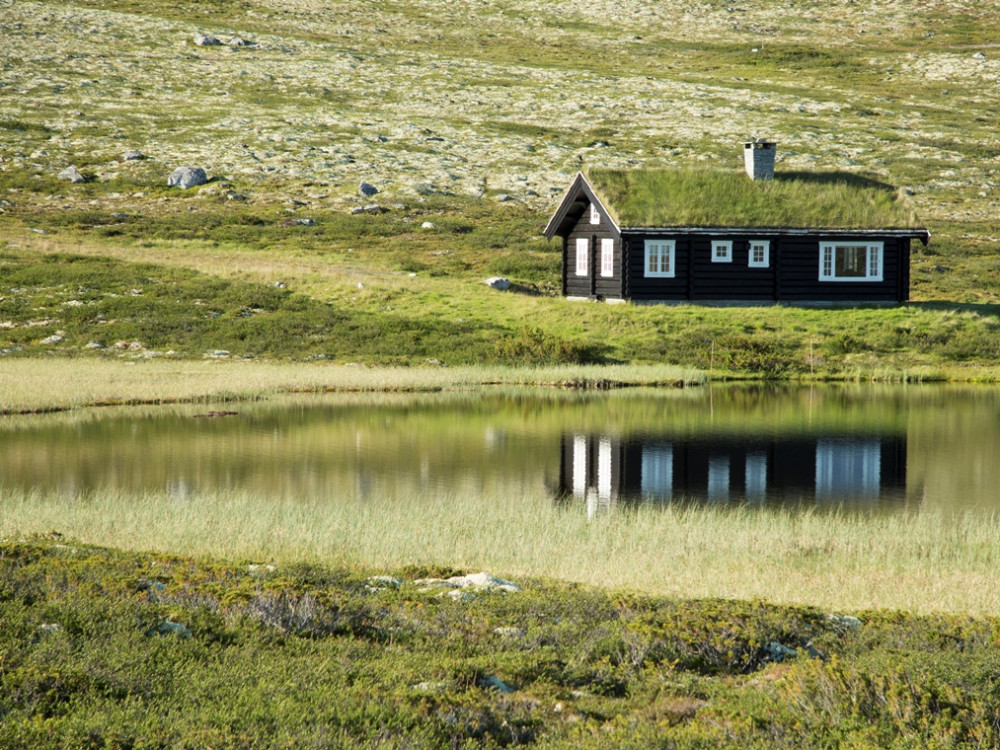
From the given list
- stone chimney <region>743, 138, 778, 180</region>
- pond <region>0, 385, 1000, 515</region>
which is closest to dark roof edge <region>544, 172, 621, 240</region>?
stone chimney <region>743, 138, 778, 180</region>

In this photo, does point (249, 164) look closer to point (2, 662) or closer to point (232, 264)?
point (232, 264)

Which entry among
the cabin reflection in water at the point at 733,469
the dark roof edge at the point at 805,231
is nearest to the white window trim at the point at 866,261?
the dark roof edge at the point at 805,231

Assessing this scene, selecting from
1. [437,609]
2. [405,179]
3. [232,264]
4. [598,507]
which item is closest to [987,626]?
[437,609]

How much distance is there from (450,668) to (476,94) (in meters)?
116

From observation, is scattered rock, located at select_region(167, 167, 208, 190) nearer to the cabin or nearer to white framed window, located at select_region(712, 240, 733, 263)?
the cabin

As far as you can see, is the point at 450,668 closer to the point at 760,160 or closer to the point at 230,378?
the point at 230,378

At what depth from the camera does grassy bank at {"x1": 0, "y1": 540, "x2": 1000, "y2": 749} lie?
6.93 meters

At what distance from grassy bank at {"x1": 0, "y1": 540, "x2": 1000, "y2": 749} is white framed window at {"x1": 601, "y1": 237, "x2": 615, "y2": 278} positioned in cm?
4027

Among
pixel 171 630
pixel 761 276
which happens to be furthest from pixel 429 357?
pixel 171 630

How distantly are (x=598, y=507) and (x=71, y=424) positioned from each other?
52.8 ft

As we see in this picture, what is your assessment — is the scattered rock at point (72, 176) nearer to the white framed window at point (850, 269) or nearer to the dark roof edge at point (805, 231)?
the dark roof edge at point (805, 231)

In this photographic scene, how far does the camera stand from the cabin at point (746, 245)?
161 feet

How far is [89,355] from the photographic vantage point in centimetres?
4219

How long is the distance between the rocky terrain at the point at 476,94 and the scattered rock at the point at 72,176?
1453 mm
